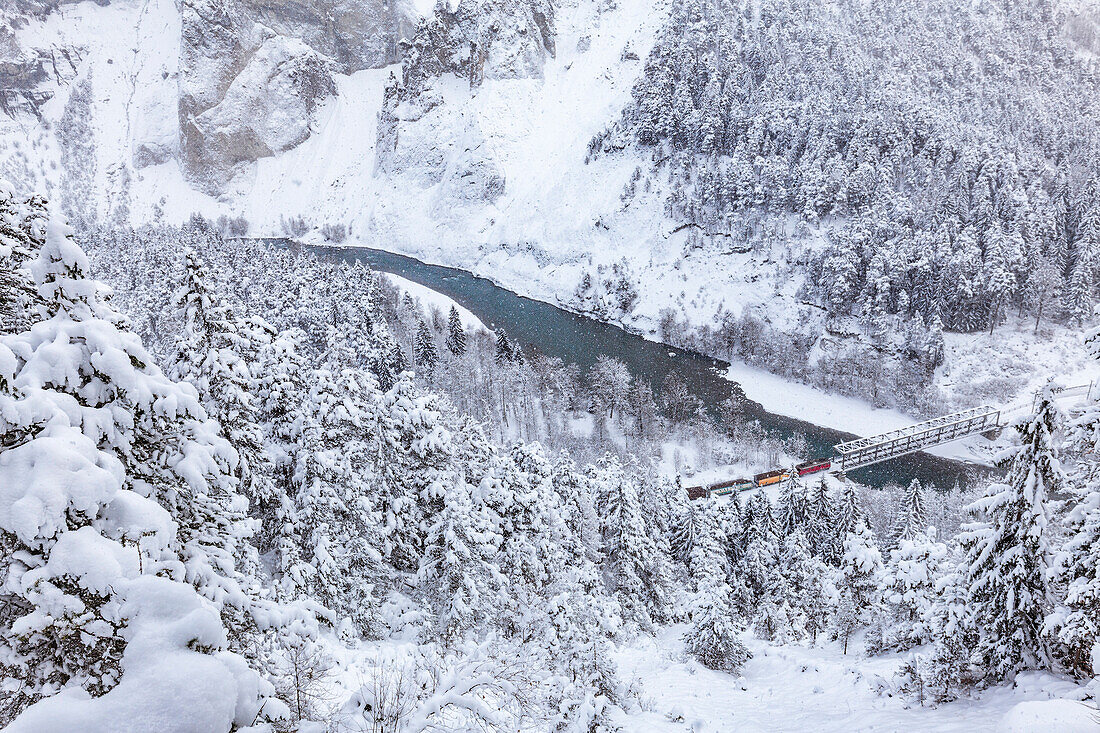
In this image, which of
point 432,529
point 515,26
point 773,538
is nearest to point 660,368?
point 773,538

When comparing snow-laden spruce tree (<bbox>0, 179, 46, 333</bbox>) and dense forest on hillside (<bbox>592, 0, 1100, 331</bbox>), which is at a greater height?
dense forest on hillside (<bbox>592, 0, 1100, 331</bbox>)

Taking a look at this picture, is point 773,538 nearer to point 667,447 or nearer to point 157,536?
point 667,447

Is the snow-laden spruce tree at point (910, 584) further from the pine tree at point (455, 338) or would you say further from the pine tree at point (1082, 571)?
the pine tree at point (455, 338)

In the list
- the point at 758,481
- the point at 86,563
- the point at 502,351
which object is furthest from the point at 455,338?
the point at 86,563

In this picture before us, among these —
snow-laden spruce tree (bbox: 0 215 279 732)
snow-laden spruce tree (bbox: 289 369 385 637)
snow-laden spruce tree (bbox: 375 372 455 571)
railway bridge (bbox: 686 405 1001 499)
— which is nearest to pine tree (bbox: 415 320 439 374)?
railway bridge (bbox: 686 405 1001 499)

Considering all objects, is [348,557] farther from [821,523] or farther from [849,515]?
[821,523]

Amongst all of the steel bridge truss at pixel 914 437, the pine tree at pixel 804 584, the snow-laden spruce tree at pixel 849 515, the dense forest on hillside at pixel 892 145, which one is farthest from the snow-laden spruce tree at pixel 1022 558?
the dense forest on hillside at pixel 892 145

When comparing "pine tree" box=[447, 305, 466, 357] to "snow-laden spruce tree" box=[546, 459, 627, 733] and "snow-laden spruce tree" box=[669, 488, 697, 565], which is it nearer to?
"snow-laden spruce tree" box=[669, 488, 697, 565]
